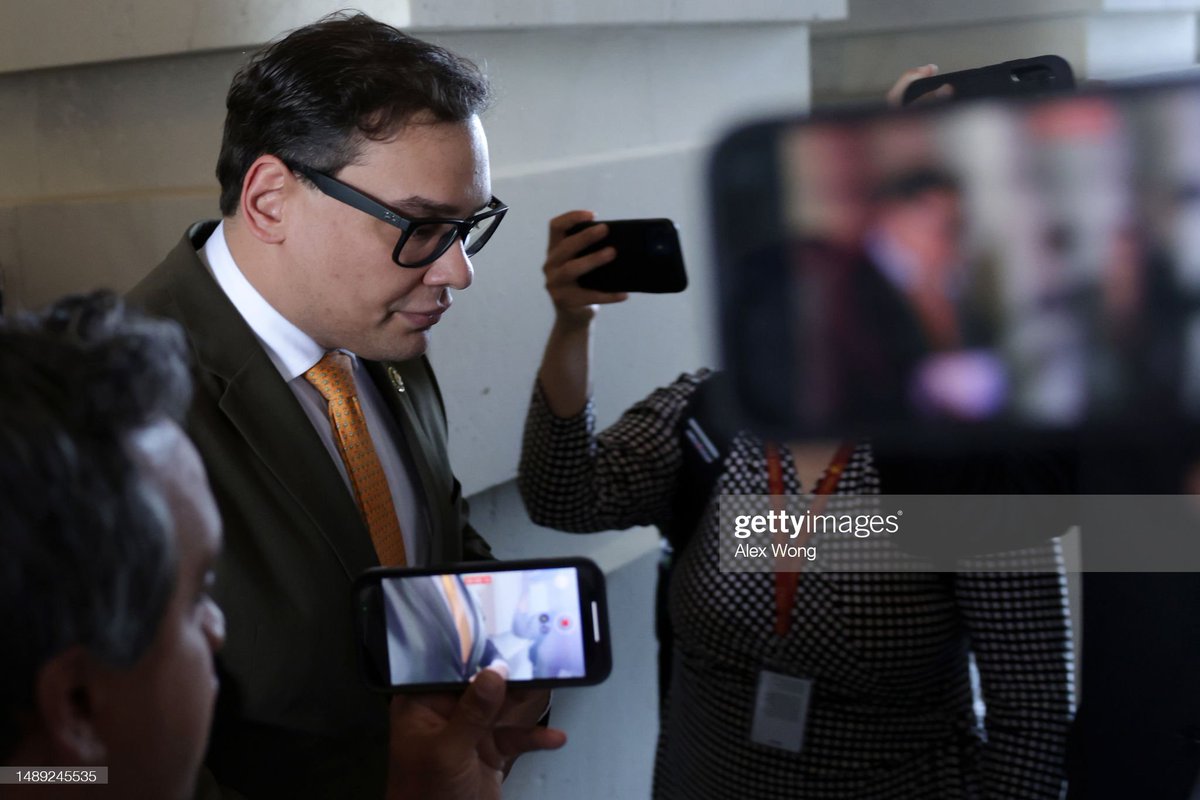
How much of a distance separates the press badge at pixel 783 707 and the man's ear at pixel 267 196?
1.90 ft

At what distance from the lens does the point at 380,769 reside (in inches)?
35.5

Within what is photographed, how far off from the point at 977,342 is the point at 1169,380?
0.04m

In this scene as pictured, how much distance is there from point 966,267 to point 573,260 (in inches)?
30.0

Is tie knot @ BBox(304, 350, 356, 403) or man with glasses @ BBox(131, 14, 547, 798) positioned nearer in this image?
man with glasses @ BBox(131, 14, 547, 798)

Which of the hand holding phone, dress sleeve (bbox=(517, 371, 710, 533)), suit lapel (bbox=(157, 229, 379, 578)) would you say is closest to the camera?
Answer: the hand holding phone

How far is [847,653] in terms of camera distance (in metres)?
1.00

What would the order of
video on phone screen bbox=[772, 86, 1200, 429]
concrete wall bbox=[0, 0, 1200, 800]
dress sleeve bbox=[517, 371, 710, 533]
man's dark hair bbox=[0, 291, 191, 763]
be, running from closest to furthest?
video on phone screen bbox=[772, 86, 1200, 429] < man's dark hair bbox=[0, 291, 191, 763] < dress sleeve bbox=[517, 371, 710, 533] < concrete wall bbox=[0, 0, 1200, 800]

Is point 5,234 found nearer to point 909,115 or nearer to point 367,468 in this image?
point 367,468

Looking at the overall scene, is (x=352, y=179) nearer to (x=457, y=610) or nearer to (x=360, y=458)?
(x=360, y=458)

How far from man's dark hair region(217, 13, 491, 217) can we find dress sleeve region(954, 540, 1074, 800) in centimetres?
60

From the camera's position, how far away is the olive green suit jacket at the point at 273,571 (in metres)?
0.80

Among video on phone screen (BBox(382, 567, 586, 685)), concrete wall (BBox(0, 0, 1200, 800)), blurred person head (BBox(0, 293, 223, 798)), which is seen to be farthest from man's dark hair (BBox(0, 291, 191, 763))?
concrete wall (BBox(0, 0, 1200, 800))

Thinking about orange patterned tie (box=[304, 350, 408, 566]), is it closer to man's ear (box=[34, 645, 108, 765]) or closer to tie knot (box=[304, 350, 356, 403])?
tie knot (box=[304, 350, 356, 403])

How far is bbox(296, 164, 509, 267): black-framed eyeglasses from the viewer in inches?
35.6
